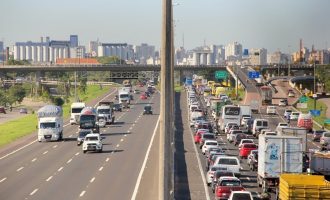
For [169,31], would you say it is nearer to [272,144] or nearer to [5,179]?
[272,144]

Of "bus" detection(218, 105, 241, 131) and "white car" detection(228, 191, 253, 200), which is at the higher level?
"bus" detection(218, 105, 241, 131)

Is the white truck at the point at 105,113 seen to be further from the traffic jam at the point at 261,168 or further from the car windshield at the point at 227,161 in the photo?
the car windshield at the point at 227,161

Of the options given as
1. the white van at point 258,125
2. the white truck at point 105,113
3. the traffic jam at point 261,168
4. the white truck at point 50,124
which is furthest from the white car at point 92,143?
the white truck at point 105,113

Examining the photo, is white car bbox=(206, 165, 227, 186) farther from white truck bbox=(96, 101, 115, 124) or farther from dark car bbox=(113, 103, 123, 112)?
dark car bbox=(113, 103, 123, 112)

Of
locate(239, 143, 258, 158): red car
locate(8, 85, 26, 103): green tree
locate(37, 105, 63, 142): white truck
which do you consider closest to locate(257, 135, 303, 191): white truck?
locate(239, 143, 258, 158): red car

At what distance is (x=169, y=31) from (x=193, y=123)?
2543 inches

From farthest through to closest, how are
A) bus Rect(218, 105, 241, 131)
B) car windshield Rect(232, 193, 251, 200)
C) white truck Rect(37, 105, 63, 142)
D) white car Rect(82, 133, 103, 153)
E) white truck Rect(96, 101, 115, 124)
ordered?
white truck Rect(96, 101, 115, 124) < bus Rect(218, 105, 241, 131) < white truck Rect(37, 105, 63, 142) < white car Rect(82, 133, 103, 153) < car windshield Rect(232, 193, 251, 200)

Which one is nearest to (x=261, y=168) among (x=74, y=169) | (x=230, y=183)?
(x=230, y=183)

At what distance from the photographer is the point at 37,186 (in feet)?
135

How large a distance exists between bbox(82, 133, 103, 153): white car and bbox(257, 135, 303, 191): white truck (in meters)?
23.9

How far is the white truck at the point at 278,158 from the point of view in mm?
36781

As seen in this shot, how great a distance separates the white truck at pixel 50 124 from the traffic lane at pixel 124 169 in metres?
5.76

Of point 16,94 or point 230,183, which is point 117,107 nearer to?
point 16,94

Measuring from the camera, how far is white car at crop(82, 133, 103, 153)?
59.7 meters
